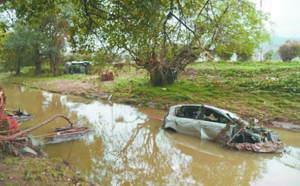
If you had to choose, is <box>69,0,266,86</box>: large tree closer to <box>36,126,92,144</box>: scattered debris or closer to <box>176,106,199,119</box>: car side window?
<box>176,106,199,119</box>: car side window

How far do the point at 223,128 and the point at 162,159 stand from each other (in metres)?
2.65

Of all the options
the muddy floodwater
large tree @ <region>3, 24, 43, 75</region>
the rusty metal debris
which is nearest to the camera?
the muddy floodwater

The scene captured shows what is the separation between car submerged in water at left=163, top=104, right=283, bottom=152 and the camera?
369 inches

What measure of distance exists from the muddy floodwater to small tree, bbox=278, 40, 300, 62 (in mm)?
19824

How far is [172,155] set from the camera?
9500mm

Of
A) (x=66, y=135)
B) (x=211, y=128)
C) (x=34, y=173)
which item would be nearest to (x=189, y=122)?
(x=211, y=128)

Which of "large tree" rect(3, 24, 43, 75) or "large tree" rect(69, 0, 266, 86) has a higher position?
"large tree" rect(3, 24, 43, 75)

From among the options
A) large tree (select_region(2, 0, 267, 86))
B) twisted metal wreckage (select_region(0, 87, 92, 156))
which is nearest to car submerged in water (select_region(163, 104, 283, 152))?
large tree (select_region(2, 0, 267, 86))

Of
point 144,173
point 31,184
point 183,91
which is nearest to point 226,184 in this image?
point 144,173

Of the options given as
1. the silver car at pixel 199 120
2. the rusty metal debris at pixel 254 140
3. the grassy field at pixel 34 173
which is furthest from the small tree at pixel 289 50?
the grassy field at pixel 34 173

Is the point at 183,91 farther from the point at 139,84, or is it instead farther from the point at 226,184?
the point at 226,184

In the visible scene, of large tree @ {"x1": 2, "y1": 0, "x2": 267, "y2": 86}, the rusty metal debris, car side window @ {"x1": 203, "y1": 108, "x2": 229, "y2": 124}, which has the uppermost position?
large tree @ {"x1": 2, "y1": 0, "x2": 267, "y2": 86}

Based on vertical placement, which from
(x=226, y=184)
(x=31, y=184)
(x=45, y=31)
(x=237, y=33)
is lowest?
(x=226, y=184)

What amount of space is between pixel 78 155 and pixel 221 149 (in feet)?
17.0
